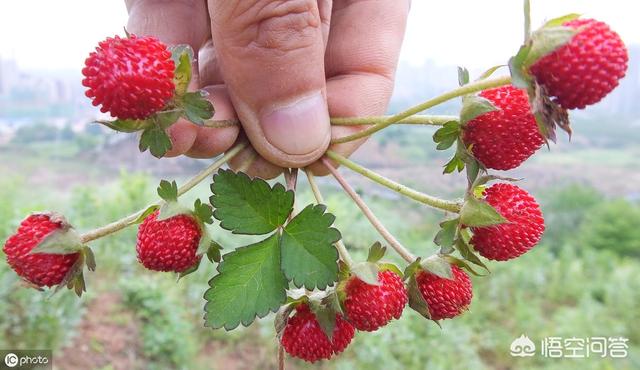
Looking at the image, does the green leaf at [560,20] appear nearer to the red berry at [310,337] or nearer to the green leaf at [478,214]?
the green leaf at [478,214]

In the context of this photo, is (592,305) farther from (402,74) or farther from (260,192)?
(260,192)

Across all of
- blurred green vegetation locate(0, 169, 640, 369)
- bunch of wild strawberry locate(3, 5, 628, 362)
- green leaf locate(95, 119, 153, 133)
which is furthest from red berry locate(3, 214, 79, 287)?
blurred green vegetation locate(0, 169, 640, 369)

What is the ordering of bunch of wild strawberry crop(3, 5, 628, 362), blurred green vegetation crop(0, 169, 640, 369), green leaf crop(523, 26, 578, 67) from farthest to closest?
blurred green vegetation crop(0, 169, 640, 369) → bunch of wild strawberry crop(3, 5, 628, 362) → green leaf crop(523, 26, 578, 67)

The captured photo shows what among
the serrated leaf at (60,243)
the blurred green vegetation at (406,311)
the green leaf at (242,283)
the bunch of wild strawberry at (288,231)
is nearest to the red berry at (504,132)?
the bunch of wild strawberry at (288,231)

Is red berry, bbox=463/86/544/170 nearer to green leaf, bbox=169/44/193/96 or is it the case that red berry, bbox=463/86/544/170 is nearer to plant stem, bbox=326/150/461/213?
plant stem, bbox=326/150/461/213

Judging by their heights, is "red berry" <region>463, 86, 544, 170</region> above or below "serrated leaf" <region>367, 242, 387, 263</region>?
above

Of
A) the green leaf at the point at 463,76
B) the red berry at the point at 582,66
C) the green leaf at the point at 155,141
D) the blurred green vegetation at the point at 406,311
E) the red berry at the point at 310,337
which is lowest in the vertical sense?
the blurred green vegetation at the point at 406,311
